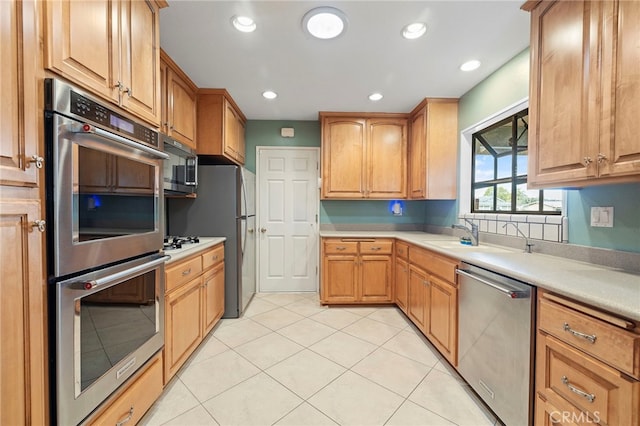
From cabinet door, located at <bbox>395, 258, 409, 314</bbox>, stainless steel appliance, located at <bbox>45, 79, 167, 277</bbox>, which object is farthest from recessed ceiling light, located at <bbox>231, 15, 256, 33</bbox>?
cabinet door, located at <bbox>395, 258, 409, 314</bbox>

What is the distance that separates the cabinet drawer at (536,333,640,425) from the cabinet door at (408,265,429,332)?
1.18 metres

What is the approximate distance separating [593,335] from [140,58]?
7.93ft

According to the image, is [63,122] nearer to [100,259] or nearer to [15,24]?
[15,24]

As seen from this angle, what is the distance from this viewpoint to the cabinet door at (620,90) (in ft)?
3.48

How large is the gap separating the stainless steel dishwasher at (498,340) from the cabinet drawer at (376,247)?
1.31 meters

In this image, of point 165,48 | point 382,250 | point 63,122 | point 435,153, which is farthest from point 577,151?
point 165,48

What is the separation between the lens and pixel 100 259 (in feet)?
3.62

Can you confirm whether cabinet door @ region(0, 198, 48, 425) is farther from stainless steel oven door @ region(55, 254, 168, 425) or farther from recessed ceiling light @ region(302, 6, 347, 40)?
recessed ceiling light @ region(302, 6, 347, 40)

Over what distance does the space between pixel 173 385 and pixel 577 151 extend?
279 cm

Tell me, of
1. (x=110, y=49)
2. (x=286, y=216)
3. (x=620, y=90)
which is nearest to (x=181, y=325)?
(x=110, y=49)

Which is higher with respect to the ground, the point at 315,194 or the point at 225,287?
the point at 315,194

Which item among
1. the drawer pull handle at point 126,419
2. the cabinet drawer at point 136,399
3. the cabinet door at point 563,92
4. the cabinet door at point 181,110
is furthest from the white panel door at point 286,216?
the cabinet door at point 563,92

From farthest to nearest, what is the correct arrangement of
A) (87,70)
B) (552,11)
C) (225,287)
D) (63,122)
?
(225,287) < (552,11) < (87,70) < (63,122)

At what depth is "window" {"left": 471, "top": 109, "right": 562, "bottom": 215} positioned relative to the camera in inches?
81.1
